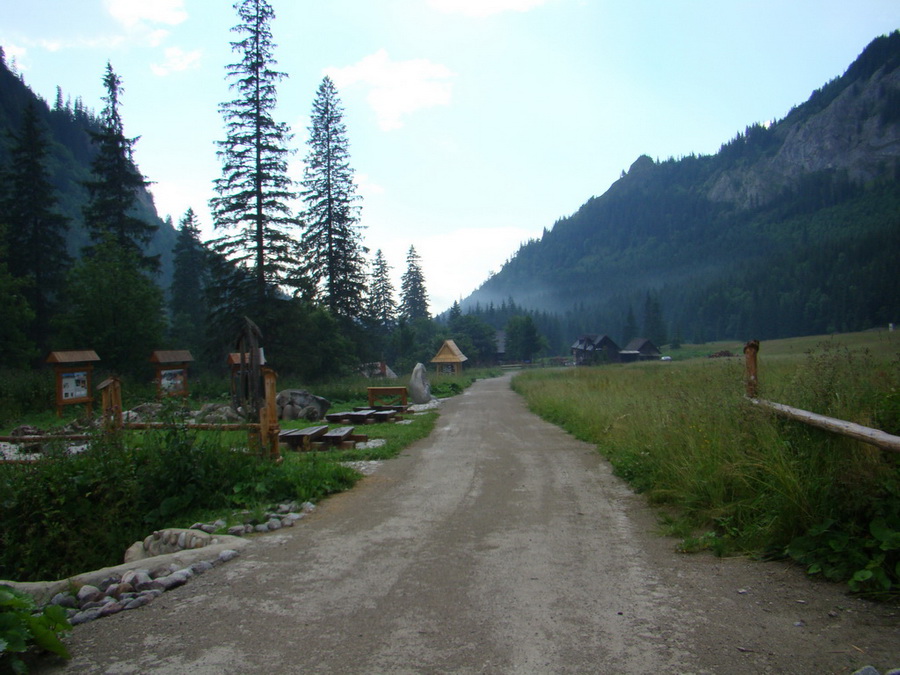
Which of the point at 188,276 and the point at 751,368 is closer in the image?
the point at 751,368

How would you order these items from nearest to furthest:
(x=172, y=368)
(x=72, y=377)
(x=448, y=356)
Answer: (x=72, y=377) < (x=172, y=368) < (x=448, y=356)

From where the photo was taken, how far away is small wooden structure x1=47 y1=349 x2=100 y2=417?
17.7 meters

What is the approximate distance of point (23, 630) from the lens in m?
3.36

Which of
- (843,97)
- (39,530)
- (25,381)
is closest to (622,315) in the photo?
(843,97)

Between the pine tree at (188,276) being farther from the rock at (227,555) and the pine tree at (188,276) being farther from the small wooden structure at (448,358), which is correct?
the rock at (227,555)

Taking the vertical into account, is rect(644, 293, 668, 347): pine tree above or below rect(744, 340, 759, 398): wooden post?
above

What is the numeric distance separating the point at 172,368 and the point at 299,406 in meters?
8.02

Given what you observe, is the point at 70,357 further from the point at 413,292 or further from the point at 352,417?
the point at 413,292

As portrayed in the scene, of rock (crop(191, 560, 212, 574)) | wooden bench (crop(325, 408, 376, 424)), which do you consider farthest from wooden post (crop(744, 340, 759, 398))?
wooden bench (crop(325, 408, 376, 424))

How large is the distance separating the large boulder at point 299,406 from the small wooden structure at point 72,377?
580 centimetres

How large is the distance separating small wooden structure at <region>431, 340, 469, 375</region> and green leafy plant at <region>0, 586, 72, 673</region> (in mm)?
49136

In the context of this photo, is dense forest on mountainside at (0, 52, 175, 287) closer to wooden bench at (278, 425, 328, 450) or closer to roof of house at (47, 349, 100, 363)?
roof of house at (47, 349, 100, 363)

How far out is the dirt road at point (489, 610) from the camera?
127 inches

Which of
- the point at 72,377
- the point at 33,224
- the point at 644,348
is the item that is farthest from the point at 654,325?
the point at 72,377
